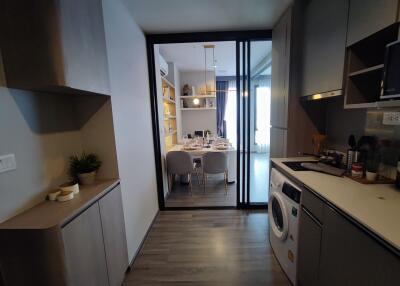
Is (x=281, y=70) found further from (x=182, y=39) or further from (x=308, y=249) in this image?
(x=308, y=249)

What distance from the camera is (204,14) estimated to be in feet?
6.81

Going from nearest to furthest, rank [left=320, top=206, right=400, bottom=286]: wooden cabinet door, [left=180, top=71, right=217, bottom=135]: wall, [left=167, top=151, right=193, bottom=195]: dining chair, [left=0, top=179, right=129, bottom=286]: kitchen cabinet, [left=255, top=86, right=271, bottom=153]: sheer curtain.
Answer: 1. [left=320, top=206, right=400, bottom=286]: wooden cabinet door
2. [left=0, top=179, right=129, bottom=286]: kitchen cabinet
3. [left=167, top=151, right=193, bottom=195]: dining chair
4. [left=180, top=71, right=217, bottom=135]: wall
5. [left=255, top=86, right=271, bottom=153]: sheer curtain

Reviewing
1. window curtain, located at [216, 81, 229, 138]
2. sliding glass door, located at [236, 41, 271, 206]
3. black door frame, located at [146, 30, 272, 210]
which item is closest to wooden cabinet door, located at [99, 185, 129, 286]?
black door frame, located at [146, 30, 272, 210]

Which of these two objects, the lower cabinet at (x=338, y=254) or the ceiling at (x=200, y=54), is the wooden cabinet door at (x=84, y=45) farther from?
the ceiling at (x=200, y=54)

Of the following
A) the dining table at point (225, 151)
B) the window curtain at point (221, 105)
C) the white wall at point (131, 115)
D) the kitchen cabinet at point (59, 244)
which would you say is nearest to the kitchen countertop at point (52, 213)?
the kitchen cabinet at point (59, 244)

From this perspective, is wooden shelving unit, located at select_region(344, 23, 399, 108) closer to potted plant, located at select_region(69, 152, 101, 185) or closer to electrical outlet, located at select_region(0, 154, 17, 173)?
potted plant, located at select_region(69, 152, 101, 185)

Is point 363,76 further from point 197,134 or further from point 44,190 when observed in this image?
point 197,134

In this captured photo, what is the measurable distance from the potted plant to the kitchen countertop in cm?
14

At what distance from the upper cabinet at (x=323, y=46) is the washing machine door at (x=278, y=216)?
1.04m

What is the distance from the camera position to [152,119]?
2.80m

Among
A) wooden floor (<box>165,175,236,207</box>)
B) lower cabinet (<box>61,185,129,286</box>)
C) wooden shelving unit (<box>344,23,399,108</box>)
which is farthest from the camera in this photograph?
wooden floor (<box>165,175,236,207</box>)

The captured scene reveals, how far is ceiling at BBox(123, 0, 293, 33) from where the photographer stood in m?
1.86

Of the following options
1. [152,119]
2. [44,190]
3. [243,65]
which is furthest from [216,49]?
[44,190]

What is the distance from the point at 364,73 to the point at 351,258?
119cm
